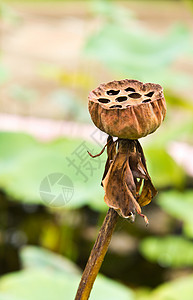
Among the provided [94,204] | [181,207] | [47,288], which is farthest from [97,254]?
[181,207]

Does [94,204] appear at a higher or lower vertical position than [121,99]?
lower

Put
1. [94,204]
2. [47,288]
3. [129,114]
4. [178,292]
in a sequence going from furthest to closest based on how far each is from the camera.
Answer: [94,204]
[178,292]
[47,288]
[129,114]

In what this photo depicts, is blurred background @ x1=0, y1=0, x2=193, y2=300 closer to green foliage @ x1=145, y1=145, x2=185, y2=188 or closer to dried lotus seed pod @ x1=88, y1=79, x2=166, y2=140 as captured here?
green foliage @ x1=145, y1=145, x2=185, y2=188

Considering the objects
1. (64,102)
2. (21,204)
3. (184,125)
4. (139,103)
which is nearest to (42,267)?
(21,204)

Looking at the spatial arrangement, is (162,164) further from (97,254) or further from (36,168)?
(97,254)

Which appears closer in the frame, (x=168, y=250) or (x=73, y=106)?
(x=168, y=250)

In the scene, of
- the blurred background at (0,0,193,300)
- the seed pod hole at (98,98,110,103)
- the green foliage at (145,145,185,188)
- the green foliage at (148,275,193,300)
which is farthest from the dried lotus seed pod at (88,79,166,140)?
the green foliage at (145,145,185,188)

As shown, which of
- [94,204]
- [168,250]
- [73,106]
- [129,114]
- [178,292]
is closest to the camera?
[129,114]

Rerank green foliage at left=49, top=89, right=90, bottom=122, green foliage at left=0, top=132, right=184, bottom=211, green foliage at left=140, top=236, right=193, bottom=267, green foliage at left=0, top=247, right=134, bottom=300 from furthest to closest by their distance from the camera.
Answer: green foliage at left=49, top=89, right=90, bottom=122, green foliage at left=140, top=236, right=193, bottom=267, green foliage at left=0, top=132, right=184, bottom=211, green foliage at left=0, top=247, right=134, bottom=300
